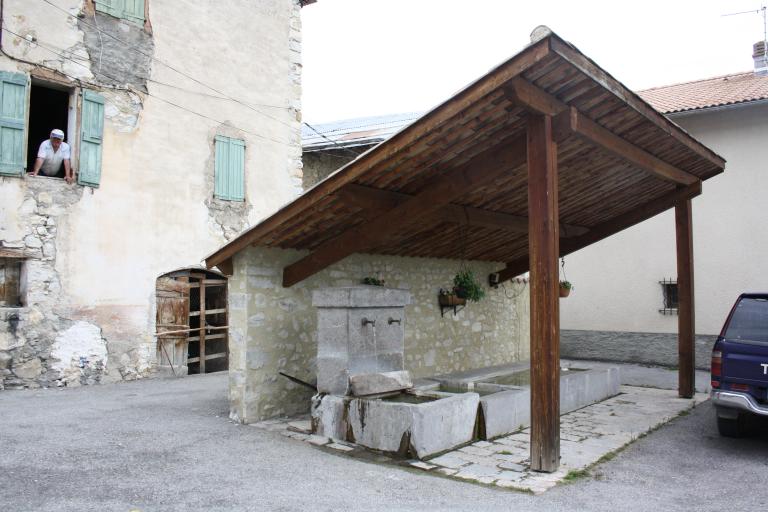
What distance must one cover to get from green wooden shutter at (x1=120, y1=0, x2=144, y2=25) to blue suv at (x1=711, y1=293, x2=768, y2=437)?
9822 millimetres

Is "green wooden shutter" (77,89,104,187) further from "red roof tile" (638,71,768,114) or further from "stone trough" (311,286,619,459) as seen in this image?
"red roof tile" (638,71,768,114)

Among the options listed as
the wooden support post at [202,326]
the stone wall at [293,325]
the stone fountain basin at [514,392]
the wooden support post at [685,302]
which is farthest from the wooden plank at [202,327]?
the wooden support post at [685,302]

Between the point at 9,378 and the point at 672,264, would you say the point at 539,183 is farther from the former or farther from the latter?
the point at 672,264

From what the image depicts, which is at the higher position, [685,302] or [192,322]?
[685,302]

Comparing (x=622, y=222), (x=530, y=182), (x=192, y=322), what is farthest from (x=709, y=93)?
(x=192, y=322)

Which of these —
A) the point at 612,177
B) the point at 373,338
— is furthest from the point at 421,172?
the point at 612,177

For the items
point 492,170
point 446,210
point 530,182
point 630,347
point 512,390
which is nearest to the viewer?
point 530,182

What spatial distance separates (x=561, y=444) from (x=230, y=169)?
8142 mm

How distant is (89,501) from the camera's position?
4.09m

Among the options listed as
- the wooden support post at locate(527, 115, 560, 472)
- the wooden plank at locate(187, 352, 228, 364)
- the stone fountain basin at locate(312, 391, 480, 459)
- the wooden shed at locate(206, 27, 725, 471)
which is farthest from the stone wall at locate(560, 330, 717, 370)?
the wooden support post at locate(527, 115, 560, 472)

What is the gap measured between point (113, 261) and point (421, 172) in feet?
20.1

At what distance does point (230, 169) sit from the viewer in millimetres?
11570

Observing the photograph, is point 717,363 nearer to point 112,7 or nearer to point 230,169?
point 230,169

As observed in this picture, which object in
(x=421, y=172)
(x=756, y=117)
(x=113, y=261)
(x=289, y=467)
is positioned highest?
(x=756, y=117)
